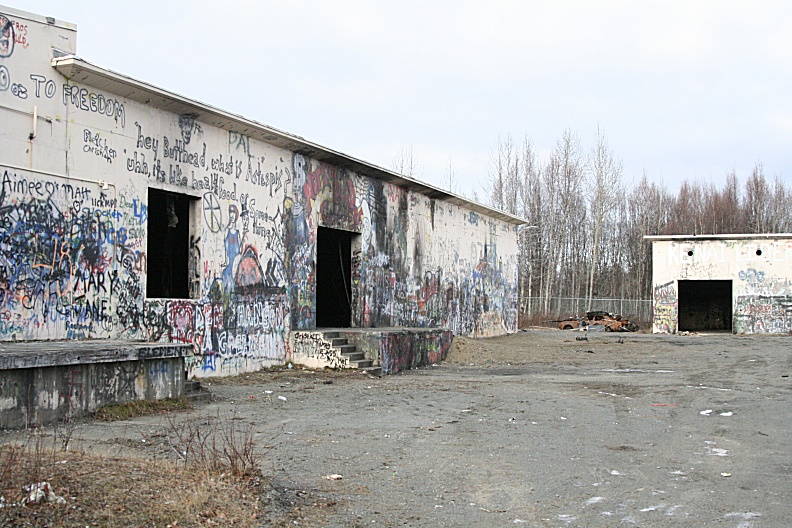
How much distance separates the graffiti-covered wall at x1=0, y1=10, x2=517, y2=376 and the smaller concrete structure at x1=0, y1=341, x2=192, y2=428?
1.47 m

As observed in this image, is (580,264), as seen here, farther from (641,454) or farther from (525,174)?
(641,454)

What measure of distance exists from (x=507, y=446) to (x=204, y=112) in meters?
9.12

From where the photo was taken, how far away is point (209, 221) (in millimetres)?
14562

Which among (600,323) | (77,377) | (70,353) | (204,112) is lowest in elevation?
(600,323)

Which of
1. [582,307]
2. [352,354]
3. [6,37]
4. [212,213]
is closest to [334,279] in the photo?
[352,354]

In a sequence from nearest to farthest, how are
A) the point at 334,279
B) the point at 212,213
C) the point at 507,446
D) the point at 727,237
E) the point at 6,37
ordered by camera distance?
the point at 507,446 → the point at 6,37 → the point at 212,213 → the point at 334,279 → the point at 727,237

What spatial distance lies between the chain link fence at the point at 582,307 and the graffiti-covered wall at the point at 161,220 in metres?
27.6

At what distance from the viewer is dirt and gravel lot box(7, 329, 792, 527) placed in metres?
5.84

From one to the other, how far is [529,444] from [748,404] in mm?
5280

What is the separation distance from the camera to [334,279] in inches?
832

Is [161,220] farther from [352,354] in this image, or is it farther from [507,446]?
[507,446]

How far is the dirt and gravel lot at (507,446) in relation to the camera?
5836 mm

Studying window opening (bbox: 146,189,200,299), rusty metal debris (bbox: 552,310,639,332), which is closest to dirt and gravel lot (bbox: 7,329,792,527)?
window opening (bbox: 146,189,200,299)

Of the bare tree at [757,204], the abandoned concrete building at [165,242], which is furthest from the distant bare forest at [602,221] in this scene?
the abandoned concrete building at [165,242]
